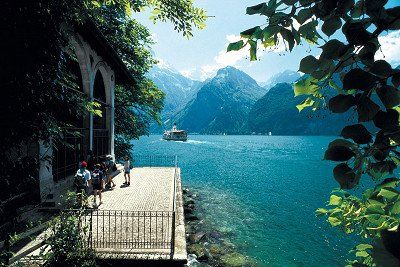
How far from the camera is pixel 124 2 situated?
683cm

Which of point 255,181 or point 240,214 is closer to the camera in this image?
point 240,214

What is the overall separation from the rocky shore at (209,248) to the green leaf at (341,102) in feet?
47.9

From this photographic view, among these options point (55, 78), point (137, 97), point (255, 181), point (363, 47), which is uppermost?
point (137, 97)

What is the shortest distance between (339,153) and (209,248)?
55.7 feet

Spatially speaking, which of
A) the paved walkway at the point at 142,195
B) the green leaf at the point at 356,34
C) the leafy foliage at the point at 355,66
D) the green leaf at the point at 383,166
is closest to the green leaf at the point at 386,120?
the leafy foliage at the point at 355,66

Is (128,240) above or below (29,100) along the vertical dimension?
below

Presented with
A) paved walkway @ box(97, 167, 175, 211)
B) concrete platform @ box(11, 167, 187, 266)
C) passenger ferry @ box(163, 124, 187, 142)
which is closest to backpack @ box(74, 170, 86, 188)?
concrete platform @ box(11, 167, 187, 266)

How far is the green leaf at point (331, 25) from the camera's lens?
1.09 meters

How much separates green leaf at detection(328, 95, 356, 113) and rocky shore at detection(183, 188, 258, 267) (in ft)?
47.9

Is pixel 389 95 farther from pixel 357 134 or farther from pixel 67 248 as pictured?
pixel 67 248

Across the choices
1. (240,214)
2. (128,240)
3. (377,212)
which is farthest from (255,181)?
(377,212)

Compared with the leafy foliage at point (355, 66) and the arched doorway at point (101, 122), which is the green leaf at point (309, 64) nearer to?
the leafy foliage at point (355, 66)

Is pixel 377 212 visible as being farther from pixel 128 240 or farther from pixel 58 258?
pixel 128 240

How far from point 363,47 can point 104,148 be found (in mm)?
21837
